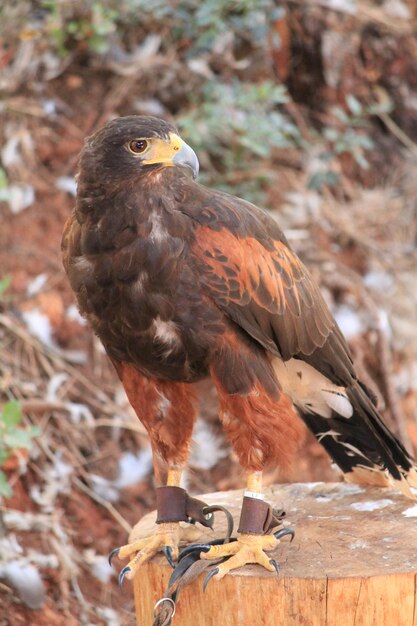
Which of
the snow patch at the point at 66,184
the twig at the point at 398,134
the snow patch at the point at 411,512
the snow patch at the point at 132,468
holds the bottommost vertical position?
the snow patch at the point at 132,468

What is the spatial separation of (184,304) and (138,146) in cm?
55

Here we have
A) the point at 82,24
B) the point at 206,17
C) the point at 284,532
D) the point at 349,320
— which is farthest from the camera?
the point at 349,320

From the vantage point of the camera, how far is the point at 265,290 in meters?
3.17

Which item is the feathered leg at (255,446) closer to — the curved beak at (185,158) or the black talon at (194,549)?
the black talon at (194,549)

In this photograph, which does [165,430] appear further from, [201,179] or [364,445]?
[201,179]

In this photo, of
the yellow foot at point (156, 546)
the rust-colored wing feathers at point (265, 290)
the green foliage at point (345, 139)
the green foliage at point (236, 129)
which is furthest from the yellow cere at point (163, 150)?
the green foliage at point (345, 139)

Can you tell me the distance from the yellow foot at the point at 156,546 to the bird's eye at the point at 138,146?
4.75ft

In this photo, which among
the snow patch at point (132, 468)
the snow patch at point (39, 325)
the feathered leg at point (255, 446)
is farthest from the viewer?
the snow patch at point (39, 325)

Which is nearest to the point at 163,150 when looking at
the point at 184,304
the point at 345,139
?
the point at 184,304

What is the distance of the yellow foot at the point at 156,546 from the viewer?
323cm

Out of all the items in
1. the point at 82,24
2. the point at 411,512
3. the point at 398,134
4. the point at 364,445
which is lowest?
the point at 411,512

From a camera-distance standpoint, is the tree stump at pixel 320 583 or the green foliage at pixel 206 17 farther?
the green foliage at pixel 206 17

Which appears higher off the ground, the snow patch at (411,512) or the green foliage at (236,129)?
the green foliage at (236,129)

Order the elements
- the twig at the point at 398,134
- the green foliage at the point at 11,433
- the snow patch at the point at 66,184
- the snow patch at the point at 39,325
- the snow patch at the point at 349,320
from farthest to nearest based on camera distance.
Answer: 1. the twig at the point at 398,134
2. the snow patch at the point at 349,320
3. the snow patch at the point at 66,184
4. the snow patch at the point at 39,325
5. the green foliage at the point at 11,433
